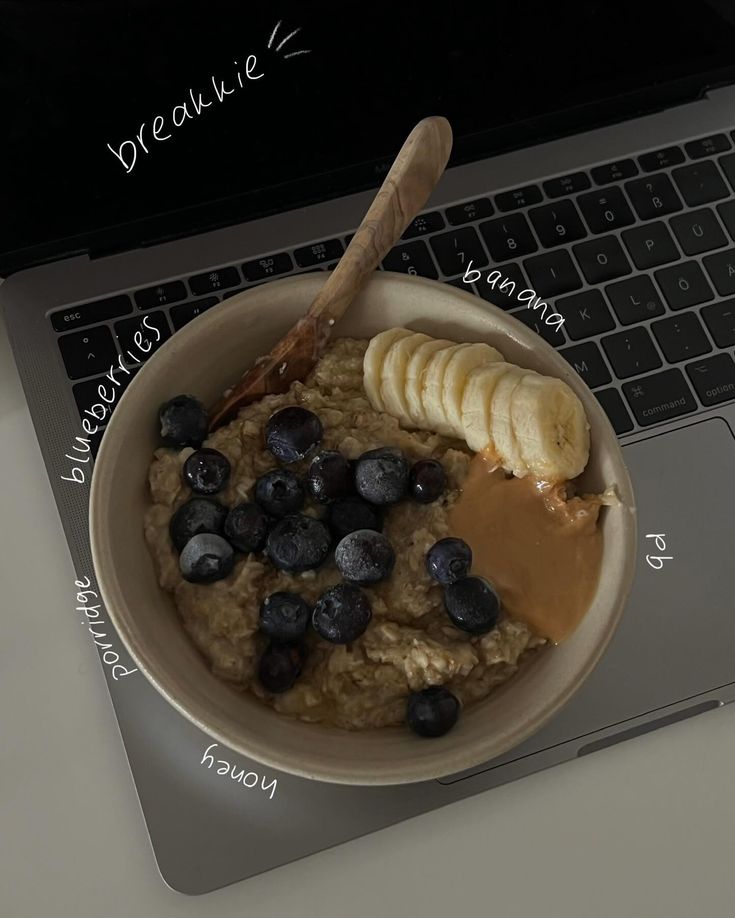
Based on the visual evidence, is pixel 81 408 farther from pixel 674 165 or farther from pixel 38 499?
pixel 674 165

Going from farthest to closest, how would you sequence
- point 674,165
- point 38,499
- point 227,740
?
point 674,165
point 38,499
point 227,740

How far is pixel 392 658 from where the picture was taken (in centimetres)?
81

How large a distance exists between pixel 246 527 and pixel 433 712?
0.22 m

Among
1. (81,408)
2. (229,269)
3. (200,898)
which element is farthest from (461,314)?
(200,898)

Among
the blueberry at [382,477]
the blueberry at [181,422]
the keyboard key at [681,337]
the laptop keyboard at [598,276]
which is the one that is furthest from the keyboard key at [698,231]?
the blueberry at [181,422]

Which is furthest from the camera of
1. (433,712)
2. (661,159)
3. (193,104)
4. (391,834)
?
(661,159)

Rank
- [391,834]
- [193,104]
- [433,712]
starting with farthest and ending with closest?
[193,104]
[391,834]
[433,712]

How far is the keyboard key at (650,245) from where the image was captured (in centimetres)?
115

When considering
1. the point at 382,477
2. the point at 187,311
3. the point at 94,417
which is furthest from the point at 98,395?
the point at 382,477

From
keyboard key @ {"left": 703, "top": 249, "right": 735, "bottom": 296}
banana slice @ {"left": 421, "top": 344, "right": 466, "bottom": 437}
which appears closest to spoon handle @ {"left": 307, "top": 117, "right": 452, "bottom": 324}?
banana slice @ {"left": 421, "top": 344, "right": 466, "bottom": 437}

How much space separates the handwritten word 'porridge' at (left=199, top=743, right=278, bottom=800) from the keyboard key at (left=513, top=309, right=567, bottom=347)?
56cm

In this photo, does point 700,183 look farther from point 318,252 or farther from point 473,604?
point 473,604

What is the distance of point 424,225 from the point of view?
3.71 feet

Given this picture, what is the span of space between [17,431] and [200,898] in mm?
511
